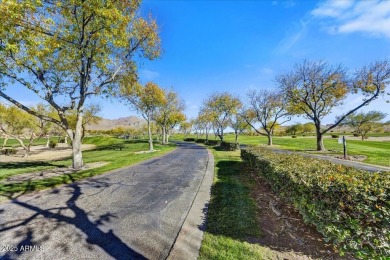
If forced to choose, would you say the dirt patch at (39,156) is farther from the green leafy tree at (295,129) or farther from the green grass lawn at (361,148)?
the green leafy tree at (295,129)

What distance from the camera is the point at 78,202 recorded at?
6672 mm

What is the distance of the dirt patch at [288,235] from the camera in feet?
12.8

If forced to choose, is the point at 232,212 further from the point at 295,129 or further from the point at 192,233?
the point at 295,129

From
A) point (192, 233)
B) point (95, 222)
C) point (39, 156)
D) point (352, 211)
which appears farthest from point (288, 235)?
point (39, 156)

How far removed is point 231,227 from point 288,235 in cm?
128

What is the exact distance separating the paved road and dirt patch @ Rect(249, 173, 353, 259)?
215 centimetres

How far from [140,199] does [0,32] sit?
9.80 metres

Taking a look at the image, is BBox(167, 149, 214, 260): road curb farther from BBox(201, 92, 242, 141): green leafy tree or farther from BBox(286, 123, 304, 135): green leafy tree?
BBox(286, 123, 304, 135): green leafy tree

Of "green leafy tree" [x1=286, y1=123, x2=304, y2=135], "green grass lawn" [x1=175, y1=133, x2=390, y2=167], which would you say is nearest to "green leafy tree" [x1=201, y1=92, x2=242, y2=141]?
"green grass lawn" [x1=175, y1=133, x2=390, y2=167]

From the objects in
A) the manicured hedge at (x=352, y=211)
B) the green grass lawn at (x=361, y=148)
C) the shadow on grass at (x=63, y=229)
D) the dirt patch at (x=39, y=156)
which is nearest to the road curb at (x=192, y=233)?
the shadow on grass at (x=63, y=229)

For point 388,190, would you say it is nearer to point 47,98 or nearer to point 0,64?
point 47,98

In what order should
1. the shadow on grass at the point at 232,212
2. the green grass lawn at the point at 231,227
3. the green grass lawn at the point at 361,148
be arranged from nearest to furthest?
1. the green grass lawn at the point at 231,227
2. the shadow on grass at the point at 232,212
3. the green grass lawn at the point at 361,148

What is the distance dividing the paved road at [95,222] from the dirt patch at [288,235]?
2.15 m

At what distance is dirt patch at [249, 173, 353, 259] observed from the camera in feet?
12.8
